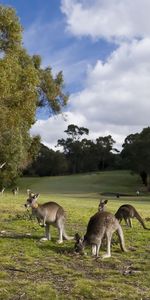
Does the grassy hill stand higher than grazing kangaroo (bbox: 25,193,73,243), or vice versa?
the grassy hill

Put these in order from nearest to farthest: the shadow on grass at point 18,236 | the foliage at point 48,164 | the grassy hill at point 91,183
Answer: the shadow on grass at point 18,236 < the grassy hill at point 91,183 < the foliage at point 48,164

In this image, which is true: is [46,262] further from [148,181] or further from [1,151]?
[148,181]

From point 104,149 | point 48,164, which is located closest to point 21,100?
point 48,164

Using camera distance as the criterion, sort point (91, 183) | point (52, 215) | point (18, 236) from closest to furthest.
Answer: point (52, 215) < point (18, 236) < point (91, 183)

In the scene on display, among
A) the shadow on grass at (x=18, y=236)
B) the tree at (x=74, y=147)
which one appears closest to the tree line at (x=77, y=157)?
the tree at (x=74, y=147)

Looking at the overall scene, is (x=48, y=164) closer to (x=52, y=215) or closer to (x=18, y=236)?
(x=18, y=236)

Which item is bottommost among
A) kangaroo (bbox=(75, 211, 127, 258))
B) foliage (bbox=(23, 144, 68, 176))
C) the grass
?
the grass

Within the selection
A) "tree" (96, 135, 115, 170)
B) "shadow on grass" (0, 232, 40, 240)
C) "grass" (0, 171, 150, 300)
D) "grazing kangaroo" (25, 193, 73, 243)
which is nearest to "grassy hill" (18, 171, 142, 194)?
"tree" (96, 135, 115, 170)

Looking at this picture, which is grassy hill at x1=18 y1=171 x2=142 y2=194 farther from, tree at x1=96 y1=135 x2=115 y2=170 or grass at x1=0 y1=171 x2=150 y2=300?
grass at x1=0 y1=171 x2=150 y2=300

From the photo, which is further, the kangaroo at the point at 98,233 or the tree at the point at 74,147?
the tree at the point at 74,147

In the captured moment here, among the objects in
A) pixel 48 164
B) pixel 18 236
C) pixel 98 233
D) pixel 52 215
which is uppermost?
pixel 48 164

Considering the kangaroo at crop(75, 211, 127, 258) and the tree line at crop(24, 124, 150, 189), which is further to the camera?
the tree line at crop(24, 124, 150, 189)

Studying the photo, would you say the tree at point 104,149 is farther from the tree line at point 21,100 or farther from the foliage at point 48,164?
the tree line at point 21,100

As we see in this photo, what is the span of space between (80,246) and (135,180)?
92.2m
